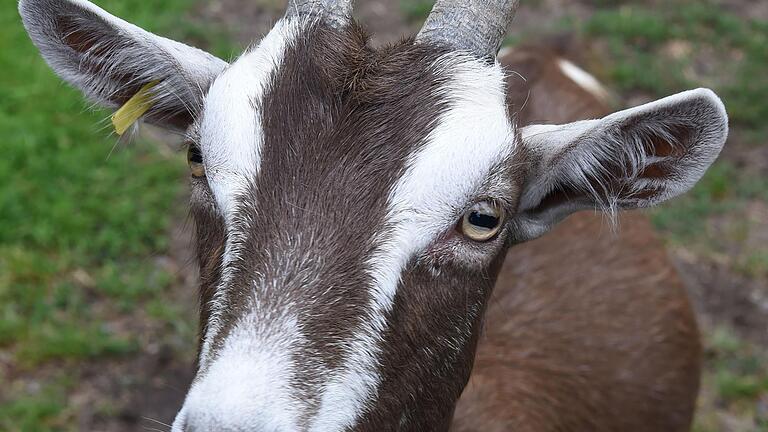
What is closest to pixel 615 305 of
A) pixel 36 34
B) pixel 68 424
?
pixel 36 34

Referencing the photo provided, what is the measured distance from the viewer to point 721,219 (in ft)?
22.5

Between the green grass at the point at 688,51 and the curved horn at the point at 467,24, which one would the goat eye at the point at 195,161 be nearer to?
the curved horn at the point at 467,24

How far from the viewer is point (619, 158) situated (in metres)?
2.80

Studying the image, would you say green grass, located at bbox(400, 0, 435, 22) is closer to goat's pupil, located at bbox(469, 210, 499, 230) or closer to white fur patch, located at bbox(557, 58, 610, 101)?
white fur patch, located at bbox(557, 58, 610, 101)

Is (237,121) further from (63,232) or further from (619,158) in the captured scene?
(63,232)

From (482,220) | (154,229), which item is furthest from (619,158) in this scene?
(154,229)

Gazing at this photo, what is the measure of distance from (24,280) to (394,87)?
3.97 m

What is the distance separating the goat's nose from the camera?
2.13 meters

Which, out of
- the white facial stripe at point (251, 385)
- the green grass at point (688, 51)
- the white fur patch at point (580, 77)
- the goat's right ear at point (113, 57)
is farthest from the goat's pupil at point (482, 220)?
the green grass at point (688, 51)

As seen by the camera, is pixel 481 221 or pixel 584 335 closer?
pixel 481 221

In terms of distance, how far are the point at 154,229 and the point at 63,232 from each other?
22.5 inches

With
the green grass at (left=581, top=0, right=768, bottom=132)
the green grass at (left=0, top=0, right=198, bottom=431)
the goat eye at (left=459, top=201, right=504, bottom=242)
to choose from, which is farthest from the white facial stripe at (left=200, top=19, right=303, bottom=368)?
the green grass at (left=581, top=0, right=768, bottom=132)

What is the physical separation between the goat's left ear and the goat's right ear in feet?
3.40

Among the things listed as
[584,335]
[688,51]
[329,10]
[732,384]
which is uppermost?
[329,10]
